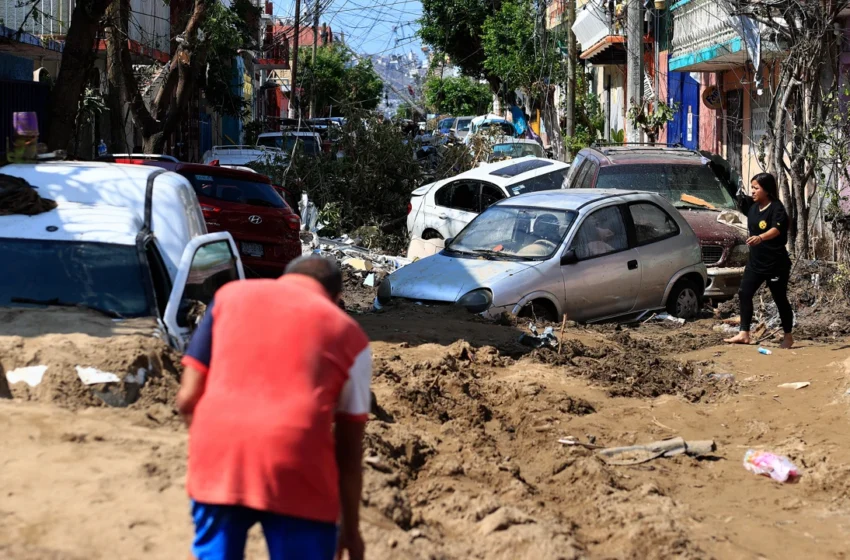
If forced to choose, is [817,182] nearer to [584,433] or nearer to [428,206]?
[428,206]

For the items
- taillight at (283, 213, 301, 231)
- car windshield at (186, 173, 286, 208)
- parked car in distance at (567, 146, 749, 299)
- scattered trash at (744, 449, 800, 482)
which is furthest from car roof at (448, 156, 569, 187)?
scattered trash at (744, 449, 800, 482)

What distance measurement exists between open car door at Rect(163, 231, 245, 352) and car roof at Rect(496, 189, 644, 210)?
18.2ft

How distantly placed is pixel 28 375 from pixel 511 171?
12.3 m

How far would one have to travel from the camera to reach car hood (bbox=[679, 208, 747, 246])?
43.8 ft

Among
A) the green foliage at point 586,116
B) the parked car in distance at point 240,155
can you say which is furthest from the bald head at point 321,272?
the green foliage at point 586,116

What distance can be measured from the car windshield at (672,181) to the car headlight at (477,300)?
169 inches

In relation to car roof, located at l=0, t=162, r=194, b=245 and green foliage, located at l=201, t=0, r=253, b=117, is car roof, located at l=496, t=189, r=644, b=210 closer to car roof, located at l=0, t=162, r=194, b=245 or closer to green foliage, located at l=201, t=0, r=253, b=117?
car roof, located at l=0, t=162, r=194, b=245

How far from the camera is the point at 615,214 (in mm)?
11961

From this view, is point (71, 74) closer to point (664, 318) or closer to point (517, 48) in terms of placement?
point (664, 318)

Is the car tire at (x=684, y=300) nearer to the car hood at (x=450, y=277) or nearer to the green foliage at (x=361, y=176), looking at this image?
the car hood at (x=450, y=277)

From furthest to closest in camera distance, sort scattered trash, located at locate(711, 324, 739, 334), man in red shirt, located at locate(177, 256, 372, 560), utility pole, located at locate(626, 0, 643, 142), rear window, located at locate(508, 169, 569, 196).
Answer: utility pole, located at locate(626, 0, 643, 142) → rear window, located at locate(508, 169, 569, 196) → scattered trash, located at locate(711, 324, 739, 334) → man in red shirt, located at locate(177, 256, 372, 560)

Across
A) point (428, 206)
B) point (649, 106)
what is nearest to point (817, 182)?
point (428, 206)

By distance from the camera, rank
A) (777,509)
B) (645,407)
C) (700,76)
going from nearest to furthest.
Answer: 1. (777,509)
2. (645,407)
3. (700,76)

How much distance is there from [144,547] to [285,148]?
1830 cm
